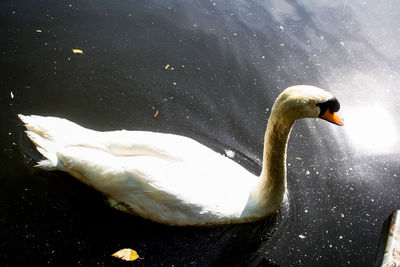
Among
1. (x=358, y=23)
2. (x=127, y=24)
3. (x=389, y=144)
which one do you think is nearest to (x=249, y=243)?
(x=389, y=144)

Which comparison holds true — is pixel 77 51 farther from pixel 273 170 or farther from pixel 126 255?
pixel 273 170

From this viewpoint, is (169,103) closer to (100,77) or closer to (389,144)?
(100,77)

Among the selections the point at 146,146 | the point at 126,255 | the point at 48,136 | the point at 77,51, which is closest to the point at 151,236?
the point at 126,255

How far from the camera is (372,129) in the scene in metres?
6.28

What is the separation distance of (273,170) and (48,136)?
2.55 metres

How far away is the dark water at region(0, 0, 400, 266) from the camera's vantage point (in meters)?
4.27

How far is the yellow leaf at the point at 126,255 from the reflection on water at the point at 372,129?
367 cm

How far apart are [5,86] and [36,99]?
47 centimetres

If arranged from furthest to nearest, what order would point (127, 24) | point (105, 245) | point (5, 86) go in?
point (127, 24) < point (5, 86) < point (105, 245)

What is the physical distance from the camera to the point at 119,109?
5.70 meters

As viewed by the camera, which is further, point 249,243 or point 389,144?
point 389,144

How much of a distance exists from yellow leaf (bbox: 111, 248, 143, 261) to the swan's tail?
1191 millimetres

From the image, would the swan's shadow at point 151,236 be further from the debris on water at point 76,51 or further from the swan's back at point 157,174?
the debris on water at point 76,51

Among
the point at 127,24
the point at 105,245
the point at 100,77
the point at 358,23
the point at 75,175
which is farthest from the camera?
the point at 358,23
